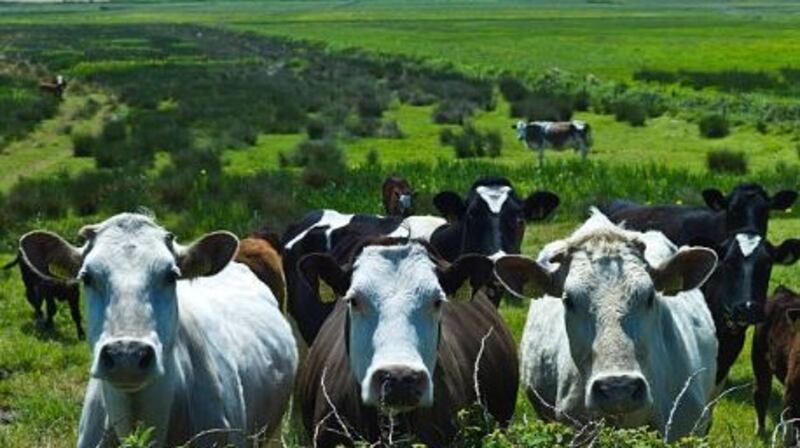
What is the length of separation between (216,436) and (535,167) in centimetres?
2145

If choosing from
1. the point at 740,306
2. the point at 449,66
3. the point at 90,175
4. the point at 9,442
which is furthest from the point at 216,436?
the point at 449,66

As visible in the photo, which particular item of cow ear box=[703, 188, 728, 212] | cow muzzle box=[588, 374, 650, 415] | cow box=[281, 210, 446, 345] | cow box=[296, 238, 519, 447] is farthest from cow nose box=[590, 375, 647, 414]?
cow ear box=[703, 188, 728, 212]

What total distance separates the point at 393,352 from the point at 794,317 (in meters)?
5.13

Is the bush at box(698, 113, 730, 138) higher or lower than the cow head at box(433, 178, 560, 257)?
lower

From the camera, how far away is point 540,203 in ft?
38.4

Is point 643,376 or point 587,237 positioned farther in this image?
point 587,237

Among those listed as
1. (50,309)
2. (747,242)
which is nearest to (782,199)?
(747,242)

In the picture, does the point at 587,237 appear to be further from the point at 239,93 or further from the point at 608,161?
the point at 239,93

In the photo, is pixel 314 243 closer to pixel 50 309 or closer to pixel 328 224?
pixel 328 224

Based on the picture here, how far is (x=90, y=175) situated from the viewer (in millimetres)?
24016

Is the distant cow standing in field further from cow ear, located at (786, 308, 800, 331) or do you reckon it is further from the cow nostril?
the cow nostril

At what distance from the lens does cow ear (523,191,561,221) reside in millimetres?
11523

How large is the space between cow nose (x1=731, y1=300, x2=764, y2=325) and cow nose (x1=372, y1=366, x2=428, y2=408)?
17.6 feet

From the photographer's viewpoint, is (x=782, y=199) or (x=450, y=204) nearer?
(x=450, y=204)
